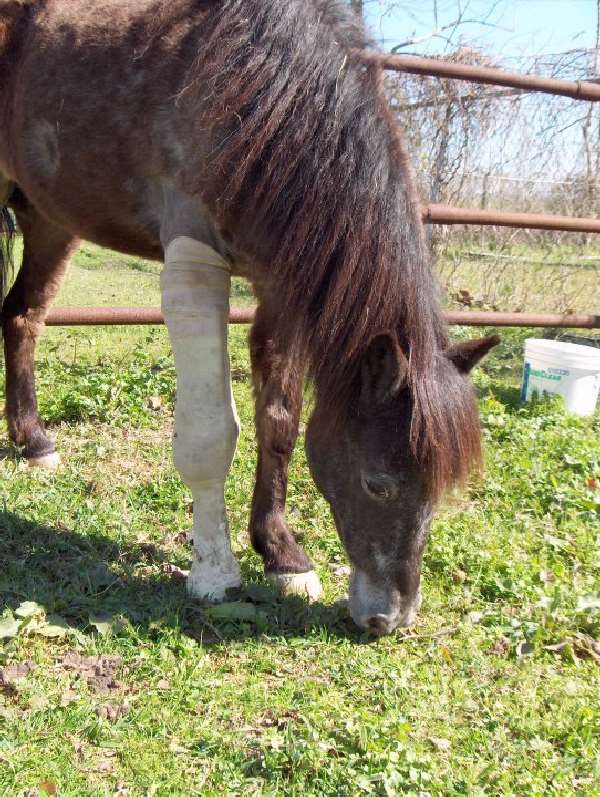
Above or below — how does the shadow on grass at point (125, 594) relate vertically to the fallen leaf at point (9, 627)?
below

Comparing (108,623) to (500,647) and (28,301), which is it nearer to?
(500,647)

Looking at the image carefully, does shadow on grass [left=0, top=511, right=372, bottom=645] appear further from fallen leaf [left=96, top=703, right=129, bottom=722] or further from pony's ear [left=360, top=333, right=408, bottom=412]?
pony's ear [left=360, top=333, right=408, bottom=412]

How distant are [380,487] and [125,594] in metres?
0.97

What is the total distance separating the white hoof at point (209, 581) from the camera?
2.49 m

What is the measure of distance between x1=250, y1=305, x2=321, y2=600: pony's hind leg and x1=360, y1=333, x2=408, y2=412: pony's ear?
549 mm

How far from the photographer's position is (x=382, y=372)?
217 cm

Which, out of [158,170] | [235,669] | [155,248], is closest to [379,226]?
[158,170]

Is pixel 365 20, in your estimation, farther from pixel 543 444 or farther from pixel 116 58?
pixel 543 444

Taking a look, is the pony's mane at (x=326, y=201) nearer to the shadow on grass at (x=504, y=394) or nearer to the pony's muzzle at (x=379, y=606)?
the pony's muzzle at (x=379, y=606)

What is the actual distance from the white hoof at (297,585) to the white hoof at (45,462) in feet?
4.76

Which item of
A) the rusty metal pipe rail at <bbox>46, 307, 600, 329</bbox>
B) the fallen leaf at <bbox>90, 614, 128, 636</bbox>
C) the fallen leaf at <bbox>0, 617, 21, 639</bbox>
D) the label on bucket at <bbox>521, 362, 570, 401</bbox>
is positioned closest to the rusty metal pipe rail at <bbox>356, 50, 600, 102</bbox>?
the rusty metal pipe rail at <bbox>46, 307, 600, 329</bbox>

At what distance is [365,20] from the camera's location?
253 cm

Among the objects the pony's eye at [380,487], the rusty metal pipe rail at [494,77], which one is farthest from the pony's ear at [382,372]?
the rusty metal pipe rail at [494,77]

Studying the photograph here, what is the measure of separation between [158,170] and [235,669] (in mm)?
1657
